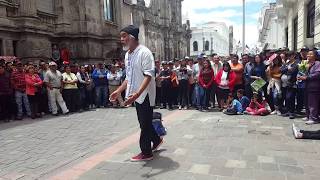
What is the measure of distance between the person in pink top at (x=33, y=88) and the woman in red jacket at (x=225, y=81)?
589 cm

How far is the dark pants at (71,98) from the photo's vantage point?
1236 cm

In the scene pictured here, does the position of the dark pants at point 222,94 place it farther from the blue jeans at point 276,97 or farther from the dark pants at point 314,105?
the dark pants at point 314,105

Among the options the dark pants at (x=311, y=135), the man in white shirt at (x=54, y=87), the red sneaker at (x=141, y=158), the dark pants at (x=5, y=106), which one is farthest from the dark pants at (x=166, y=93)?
the red sneaker at (x=141, y=158)

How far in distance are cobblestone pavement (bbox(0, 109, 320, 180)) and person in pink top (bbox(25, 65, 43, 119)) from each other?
5.35 feet

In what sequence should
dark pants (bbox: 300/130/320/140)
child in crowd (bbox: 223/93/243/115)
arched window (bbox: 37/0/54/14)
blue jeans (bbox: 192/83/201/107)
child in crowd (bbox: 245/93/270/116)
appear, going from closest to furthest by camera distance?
dark pants (bbox: 300/130/320/140), child in crowd (bbox: 245/93/270/116), child in crowd (bbox: 223/93/243/115), blue jeans (bbox: 192/83/201/107), arched window (bbox: 37/0/54/14)

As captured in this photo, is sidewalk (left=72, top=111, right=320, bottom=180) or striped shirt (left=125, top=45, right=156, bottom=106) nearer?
sidewalk (left=72, top=111, right=320, bottom=180)

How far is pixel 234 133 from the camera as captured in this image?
7527mm

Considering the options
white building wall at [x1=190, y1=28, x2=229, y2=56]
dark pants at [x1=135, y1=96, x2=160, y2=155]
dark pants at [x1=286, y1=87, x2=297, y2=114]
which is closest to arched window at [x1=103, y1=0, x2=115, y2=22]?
dark pants at [x1=286, y1=87, x2=297, y2=114]

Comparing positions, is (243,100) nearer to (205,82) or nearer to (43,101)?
(205,82)

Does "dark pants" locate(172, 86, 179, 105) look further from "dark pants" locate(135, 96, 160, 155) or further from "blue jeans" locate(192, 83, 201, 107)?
"dark pants" locate(135, 96, 160, 155)

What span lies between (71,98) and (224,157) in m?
8.07

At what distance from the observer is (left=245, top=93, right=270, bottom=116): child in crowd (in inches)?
391

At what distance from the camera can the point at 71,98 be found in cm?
1250

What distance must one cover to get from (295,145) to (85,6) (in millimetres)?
14792
